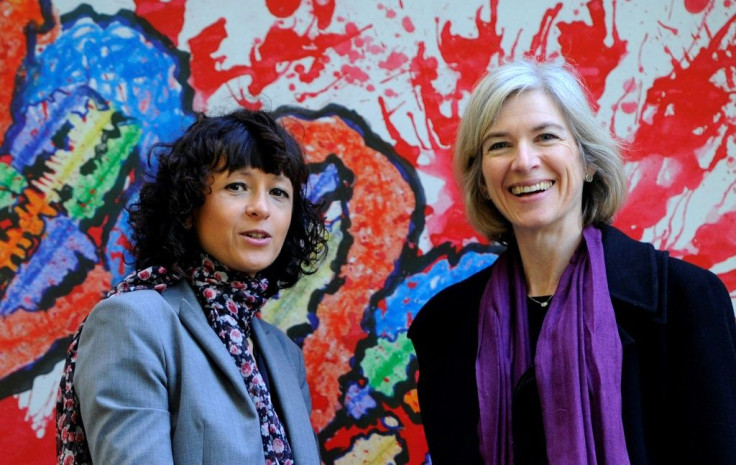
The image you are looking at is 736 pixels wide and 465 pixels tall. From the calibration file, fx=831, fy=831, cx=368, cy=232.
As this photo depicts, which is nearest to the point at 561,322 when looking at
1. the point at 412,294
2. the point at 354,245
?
the point at 412,294

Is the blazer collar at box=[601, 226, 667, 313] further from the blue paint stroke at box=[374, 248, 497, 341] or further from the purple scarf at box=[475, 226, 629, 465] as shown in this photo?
the blue paint stroke at box=[374, 248, 497, 341]

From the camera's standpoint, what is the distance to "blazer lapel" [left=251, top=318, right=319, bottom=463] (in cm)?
217

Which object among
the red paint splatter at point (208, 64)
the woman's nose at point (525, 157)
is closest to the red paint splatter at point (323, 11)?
the red paint splatter at point (208, 64)

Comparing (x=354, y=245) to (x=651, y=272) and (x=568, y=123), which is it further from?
(x=651, y=272)

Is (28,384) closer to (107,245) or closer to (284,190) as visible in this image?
(107,245)

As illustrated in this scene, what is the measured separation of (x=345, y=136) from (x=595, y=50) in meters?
0.98

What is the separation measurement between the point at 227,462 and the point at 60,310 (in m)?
1.12

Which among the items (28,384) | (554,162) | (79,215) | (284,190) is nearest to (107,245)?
(79,215)

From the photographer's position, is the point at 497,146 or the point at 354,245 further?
the point at 354,245

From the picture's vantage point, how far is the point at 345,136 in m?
2.95

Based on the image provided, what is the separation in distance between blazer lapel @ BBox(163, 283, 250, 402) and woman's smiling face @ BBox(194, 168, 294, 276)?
151 millimetres

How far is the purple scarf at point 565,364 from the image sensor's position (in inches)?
79.8

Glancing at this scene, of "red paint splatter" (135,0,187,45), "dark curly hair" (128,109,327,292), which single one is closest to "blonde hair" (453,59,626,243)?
"dark curly hair" (128,109,327,292)

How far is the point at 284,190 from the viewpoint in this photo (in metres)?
2.30
